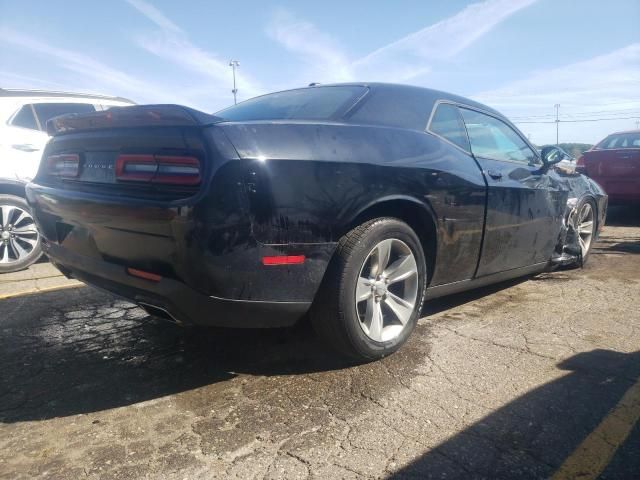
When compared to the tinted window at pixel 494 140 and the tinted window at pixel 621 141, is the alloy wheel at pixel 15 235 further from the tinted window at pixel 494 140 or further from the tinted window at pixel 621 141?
the tinted window at pixel 621 141

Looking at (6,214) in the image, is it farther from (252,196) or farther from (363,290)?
(363,290)

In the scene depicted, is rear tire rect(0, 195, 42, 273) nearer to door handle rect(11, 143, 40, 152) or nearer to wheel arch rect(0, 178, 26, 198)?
wheel arch rect(0, 178, 26, 198)

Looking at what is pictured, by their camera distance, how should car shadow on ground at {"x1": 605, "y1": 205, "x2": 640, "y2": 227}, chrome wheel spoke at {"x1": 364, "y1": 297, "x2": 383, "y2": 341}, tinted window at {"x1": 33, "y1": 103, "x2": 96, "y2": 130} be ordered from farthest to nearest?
car shadow on ground at {"x1": 605, "y1": 205, "x2": 640, "y2": 227} < tinted window at {"x1": 33, "y1": 103, "x2": 96, "y2": 130} < chrome wheel spoke at {"x1": 364, "y1": 297, "x2": 383, "y2": 341}

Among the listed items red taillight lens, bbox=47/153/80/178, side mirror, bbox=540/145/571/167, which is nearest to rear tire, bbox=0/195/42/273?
red taillight lens, bbox=47/153/80/178

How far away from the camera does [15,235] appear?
526 cm

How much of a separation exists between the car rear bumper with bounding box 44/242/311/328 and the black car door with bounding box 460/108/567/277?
167cm

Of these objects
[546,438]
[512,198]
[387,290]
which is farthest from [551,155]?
[546,438]

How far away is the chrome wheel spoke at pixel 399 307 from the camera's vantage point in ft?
9.14

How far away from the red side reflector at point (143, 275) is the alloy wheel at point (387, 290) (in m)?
0.96

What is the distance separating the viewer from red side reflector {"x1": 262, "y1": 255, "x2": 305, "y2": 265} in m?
2.21

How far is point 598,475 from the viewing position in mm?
1794

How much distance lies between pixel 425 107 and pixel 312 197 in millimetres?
1331

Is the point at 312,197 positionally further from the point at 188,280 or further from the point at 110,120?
the point at 110,120

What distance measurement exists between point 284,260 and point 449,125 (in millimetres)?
1724
